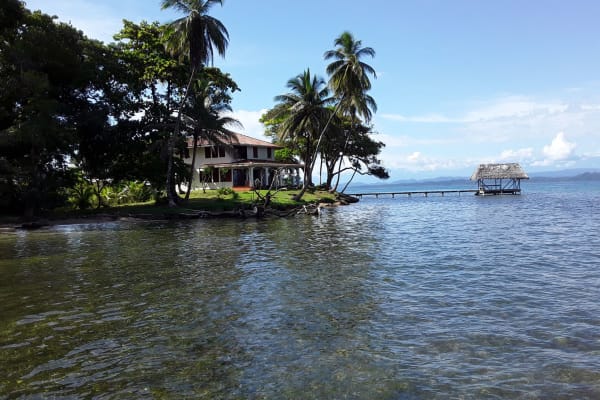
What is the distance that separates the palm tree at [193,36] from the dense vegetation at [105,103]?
0.09 metres

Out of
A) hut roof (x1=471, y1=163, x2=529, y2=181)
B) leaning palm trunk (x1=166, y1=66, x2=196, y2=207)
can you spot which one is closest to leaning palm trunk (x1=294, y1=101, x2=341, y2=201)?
leaning palm trunk (x1=166, y1=66, x2=196, y2=207)

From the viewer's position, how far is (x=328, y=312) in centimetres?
1077

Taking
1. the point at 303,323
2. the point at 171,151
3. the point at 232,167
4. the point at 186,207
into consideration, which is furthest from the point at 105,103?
the point at 303,323

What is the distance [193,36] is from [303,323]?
110 feet

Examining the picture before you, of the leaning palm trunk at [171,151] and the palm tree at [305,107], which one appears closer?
the leaning palm trunk at [171,151]

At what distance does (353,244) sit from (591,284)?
1126 centimetres

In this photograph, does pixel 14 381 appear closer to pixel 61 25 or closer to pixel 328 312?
pixel 328 312

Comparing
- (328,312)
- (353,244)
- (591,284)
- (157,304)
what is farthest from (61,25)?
(591,284)

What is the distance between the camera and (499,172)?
7594 centimetres

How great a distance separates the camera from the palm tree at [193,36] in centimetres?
3700

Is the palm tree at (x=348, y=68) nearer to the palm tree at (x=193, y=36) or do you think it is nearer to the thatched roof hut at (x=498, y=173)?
the palm tree at (x=193, y=36)

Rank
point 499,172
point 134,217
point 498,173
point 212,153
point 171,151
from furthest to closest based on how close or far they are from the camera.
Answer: point 499,172
point 498,173
point 212,153
point 171,151
point 134,217

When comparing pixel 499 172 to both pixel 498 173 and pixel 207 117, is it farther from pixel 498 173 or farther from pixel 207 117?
pixel 207 117

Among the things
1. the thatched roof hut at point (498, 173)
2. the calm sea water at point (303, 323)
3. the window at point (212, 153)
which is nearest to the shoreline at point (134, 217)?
the calm sea water at point (303, 323)
